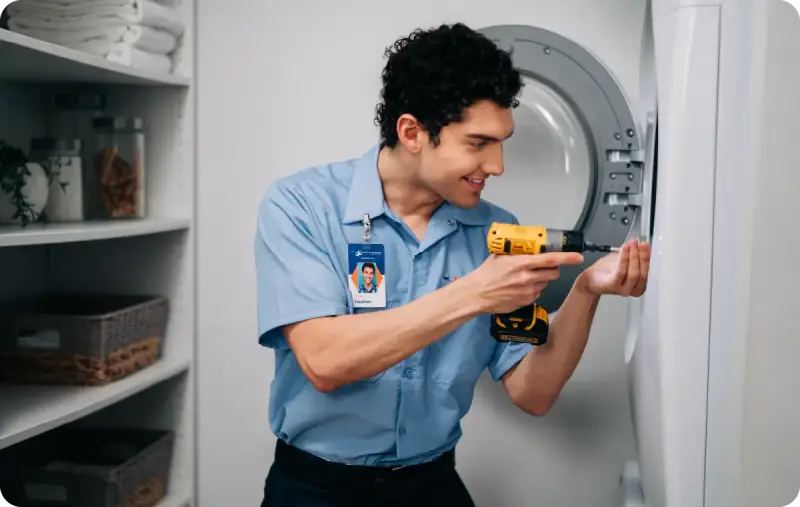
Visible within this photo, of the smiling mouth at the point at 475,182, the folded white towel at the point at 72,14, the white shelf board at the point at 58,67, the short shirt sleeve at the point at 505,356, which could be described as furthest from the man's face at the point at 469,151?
the folded white towel at the point at 72,14

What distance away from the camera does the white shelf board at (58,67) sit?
1.45 meters

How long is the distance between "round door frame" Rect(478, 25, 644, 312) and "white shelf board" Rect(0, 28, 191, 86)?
894mm

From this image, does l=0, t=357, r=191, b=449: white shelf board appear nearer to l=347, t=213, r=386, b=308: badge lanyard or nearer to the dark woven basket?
the dark woven basket

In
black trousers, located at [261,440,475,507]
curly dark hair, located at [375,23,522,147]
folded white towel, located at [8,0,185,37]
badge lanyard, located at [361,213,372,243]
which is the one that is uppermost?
folded white towel, located at [8,0,185,37]

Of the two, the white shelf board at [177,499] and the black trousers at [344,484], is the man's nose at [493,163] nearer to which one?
the black trousers at [344,484]

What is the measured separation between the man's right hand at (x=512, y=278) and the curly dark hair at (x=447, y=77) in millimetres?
302

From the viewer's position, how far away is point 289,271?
146 cm

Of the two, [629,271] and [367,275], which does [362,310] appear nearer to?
[367,275]

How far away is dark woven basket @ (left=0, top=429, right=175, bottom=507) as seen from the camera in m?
1.87

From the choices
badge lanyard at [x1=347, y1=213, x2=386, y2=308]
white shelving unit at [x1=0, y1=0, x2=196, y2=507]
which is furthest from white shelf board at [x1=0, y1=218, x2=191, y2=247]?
badge lanyard at [x1=347, y1=213, x2=386, y2=308]

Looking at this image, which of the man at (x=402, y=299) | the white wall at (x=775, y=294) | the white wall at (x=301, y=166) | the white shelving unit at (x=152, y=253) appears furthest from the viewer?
the white shelving unit at (x=152, y=253)

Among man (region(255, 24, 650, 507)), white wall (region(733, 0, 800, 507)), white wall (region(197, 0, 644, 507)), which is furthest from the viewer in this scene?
white wall (region(197, 0, 644, 507))

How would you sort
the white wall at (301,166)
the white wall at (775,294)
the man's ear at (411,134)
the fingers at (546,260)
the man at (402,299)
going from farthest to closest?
the white wall at (301,166) → the man's ear at (411,134) → the man at (402,299) → the fingers at (546,260) → the white wall at (775,294)

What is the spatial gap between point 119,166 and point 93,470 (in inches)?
30.4
